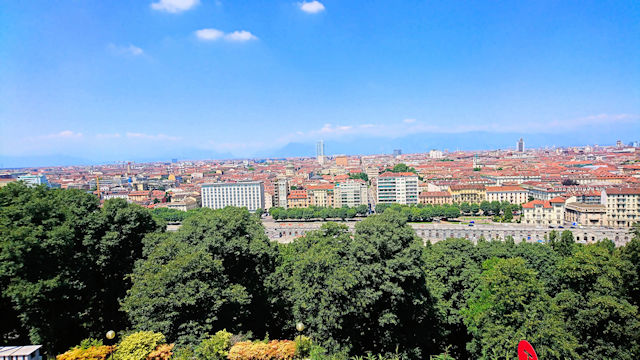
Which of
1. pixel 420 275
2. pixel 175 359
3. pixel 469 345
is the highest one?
pixel 420 275

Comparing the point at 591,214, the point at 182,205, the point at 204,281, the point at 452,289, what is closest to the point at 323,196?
the point at 182,205

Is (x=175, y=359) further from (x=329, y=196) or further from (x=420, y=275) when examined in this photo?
(x=329, y=196)

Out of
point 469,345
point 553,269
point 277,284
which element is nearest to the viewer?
point 469,345

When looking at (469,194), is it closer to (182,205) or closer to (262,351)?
(182,205)

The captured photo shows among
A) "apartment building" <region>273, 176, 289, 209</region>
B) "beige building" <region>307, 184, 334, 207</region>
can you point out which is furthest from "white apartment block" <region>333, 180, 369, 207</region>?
"apartment building" <region>273, 176, 289, 209</region>

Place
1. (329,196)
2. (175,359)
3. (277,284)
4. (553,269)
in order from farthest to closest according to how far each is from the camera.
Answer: (329,196), (553,269), (277,284), (175,359)

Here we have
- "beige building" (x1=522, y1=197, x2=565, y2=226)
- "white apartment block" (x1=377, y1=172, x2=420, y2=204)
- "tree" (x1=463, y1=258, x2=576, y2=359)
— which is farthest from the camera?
"white apartment block" (x1=377, y1=172, x2=420, y2=204)

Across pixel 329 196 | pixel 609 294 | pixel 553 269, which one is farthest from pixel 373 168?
pixel 609 294

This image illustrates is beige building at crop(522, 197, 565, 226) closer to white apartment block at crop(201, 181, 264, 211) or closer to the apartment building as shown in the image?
the apartment building

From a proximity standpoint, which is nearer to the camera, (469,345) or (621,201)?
(469,345)
